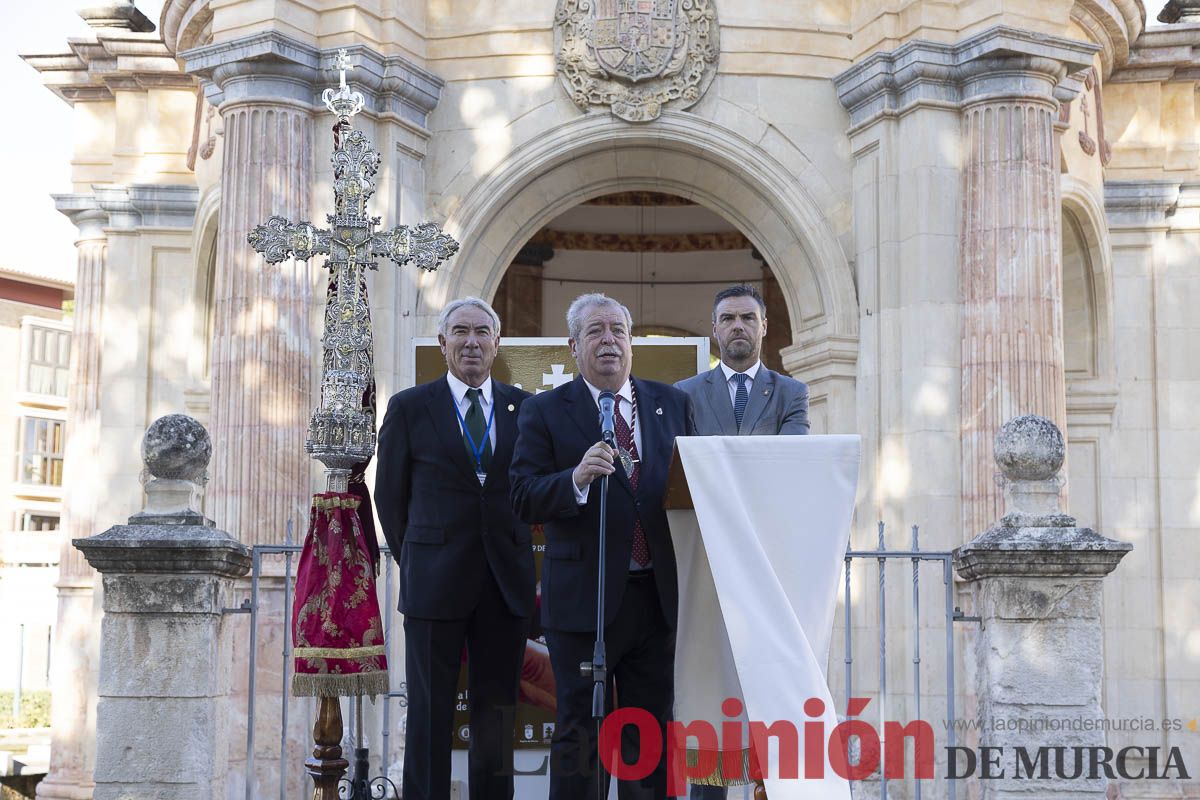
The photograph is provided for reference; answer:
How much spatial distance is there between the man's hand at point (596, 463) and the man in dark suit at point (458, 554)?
1.07m

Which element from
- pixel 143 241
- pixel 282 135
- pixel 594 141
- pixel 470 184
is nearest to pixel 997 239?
pixel 594 141

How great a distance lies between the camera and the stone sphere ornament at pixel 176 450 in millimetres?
6645

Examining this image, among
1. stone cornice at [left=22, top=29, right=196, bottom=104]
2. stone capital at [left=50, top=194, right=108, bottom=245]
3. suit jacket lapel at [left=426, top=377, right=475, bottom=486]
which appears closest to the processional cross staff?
suit jacket lapel at [left=426, top=377, right=475, bottom=486]

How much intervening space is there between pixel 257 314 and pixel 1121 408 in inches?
334

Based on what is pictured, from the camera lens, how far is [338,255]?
6902 mm

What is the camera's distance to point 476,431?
19.8 ft

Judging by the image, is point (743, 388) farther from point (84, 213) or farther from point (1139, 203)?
point (84, 213)

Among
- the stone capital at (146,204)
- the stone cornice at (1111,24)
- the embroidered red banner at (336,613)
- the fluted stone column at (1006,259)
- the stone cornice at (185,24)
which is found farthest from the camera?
the stone capital at (146,204)

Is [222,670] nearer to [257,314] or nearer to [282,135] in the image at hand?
[257,314]

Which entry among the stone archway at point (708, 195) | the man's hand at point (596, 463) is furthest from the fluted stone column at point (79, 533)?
the man's hand at point (596, 463)

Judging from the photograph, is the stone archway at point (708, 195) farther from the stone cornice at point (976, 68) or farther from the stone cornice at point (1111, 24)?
the stone cornice at point (1111, 24)

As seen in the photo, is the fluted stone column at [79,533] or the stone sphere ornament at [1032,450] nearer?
the stone sphere ornament at [1032,450]

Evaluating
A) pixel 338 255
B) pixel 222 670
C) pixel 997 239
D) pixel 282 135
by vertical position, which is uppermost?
pixel 282 135

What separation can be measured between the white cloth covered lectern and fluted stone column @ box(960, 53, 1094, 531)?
5.97m
